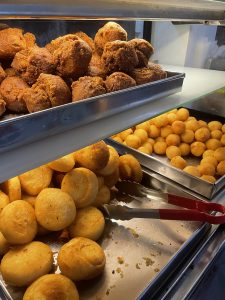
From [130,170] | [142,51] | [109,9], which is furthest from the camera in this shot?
A: [130,170]

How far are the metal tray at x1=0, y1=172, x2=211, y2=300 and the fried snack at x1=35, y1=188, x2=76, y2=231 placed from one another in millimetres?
144

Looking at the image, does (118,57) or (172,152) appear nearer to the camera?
(118,57)

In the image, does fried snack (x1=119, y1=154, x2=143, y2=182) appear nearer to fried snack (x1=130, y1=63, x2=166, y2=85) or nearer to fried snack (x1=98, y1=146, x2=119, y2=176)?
fried snack (x1=98, y1=146, x2=119, y2=176)

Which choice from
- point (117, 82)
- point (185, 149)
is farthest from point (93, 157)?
point (185, 149)

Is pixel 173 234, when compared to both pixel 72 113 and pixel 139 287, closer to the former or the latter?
pixel 139 287

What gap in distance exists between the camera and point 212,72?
1.53 metres

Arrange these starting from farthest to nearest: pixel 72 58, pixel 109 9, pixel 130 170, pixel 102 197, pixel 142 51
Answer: pixel 130 170 < pixel 102 197 < pixel 142 51 < pixel 72 58 < pixel 109 9

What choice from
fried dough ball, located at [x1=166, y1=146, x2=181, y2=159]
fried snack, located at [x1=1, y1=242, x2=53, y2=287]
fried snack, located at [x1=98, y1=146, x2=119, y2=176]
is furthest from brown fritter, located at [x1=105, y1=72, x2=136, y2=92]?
fried dough ball, located at [x1=166, y1=146, x2=181, y2=159]

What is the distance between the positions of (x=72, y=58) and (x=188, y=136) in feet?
3.25

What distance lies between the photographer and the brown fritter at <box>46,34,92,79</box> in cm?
74

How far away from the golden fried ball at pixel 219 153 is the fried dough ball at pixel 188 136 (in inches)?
5.9

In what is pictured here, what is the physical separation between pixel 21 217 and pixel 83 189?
219 millimetres

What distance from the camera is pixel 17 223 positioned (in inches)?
31.6

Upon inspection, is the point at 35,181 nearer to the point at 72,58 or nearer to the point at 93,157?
the point at 93,157
